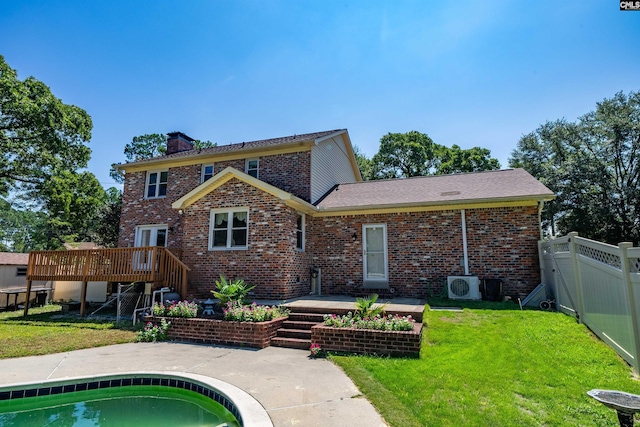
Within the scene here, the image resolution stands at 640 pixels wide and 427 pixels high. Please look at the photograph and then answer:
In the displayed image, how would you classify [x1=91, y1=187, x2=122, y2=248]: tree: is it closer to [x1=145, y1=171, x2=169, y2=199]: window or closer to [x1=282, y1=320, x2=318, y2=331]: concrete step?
[x1=145, y1=171, x2=169, y2=199]: window

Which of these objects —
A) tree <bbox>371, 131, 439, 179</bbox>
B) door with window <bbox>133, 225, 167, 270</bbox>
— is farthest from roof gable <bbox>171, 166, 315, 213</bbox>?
tree <bbox>371, 131, 439, 179</bbox>

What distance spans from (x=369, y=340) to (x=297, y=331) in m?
1.97

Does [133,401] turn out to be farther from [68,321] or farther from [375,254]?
[375,254]

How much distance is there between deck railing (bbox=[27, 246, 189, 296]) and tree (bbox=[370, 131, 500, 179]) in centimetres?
2566

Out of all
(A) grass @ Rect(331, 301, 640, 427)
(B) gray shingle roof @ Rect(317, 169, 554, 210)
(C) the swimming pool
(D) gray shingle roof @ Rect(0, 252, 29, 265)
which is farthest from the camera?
(D) gray shingle roof @ Rect(0, 252, 29, 265)

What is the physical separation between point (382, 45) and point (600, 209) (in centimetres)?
2151

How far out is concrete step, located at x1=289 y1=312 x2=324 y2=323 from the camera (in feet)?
26.5

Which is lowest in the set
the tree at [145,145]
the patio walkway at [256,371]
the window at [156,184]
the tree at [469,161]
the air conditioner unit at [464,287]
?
the patio walkway at [256,371]

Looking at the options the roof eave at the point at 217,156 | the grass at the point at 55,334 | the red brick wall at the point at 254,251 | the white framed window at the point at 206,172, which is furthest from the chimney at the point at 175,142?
the grass at the point at 55,334

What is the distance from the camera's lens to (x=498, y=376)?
15.7ft

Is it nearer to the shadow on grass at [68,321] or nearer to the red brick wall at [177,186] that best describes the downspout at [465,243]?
the red brick wall at [177,186]

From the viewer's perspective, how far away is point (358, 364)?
5727 mm

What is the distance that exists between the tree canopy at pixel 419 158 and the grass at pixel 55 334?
27.8 meters

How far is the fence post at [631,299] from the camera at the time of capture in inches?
186
